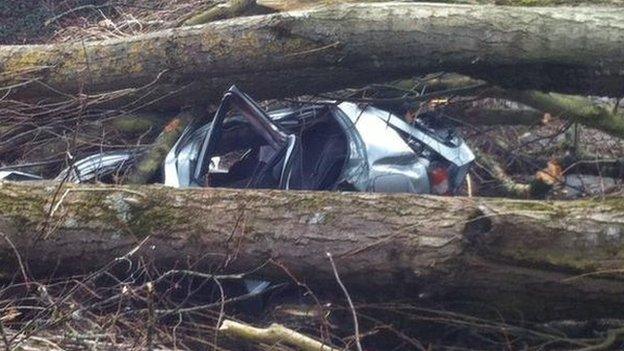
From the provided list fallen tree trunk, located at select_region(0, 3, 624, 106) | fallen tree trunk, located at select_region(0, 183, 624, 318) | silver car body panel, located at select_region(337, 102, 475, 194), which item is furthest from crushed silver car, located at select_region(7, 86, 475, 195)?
fallen tree trunk, located at select_region(0, 183, 624, 318)

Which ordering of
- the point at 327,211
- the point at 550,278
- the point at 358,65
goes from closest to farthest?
the point at 550,278 → the point at 327,211 → the point at 358,65

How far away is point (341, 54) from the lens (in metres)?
4.39

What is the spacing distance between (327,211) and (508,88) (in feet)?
4.38

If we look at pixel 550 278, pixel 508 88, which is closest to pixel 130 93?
pixel 508 88

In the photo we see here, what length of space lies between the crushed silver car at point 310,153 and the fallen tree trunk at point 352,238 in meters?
0.61

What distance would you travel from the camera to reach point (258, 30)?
14.9ft

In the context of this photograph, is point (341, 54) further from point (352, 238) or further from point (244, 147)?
point (352, 238)

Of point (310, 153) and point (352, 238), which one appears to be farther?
point (310, 153)

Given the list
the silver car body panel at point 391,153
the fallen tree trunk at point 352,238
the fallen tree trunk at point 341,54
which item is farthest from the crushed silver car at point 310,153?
the fallen tree trunk at point 352,238

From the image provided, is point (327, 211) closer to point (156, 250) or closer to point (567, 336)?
point (156, 250)

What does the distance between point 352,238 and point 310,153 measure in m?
1.42

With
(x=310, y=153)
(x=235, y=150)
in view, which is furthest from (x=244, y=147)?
(x=310, y=153)

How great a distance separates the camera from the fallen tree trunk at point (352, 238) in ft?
11.0

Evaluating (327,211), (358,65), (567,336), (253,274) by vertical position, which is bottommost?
(567,336)
